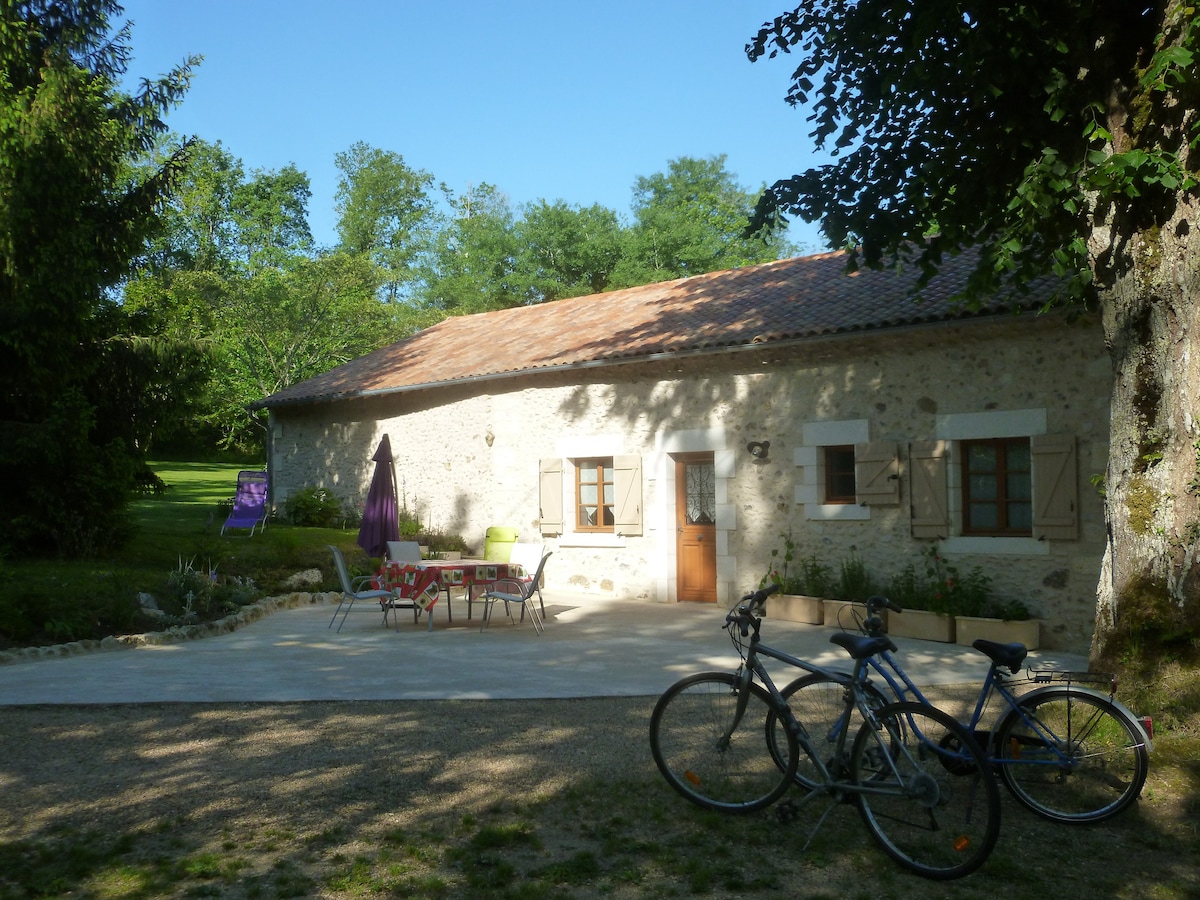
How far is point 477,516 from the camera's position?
14.2 meters

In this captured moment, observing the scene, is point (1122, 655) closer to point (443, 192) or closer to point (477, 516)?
point (477, 516)

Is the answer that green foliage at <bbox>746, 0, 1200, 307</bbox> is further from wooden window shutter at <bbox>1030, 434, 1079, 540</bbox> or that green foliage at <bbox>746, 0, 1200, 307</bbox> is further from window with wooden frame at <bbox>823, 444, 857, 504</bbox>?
window with wooden frame at <bbox>823, 444, 857, 504</bbox>

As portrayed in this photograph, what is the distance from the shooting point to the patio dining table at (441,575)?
9.94 meters

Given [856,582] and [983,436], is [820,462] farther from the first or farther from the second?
[983,436]

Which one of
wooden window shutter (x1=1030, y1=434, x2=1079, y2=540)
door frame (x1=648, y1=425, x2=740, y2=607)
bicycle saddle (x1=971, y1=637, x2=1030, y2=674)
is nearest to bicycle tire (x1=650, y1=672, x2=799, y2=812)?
bicycle saddle (x1=971, y1=637, x2=1030, y2=674)

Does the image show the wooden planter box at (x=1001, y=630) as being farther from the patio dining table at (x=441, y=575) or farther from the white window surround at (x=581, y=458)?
the white window surround at (x=581, y=458)

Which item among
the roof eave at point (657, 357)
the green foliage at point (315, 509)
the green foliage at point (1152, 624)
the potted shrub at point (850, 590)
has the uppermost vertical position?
the roof eave at point (657, 357)

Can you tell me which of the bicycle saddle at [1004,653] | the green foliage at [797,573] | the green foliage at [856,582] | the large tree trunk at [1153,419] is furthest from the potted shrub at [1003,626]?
the bicycle saddle at [1004,653]

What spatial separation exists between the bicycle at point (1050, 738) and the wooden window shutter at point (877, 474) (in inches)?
232

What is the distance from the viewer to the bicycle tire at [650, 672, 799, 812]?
4.33 m

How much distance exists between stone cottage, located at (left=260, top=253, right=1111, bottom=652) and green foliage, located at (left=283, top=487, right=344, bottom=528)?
0.32 metres

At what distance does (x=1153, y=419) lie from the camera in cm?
554

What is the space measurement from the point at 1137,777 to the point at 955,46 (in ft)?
14.9

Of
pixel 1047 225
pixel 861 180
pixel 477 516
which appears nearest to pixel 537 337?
pixel 477 516
